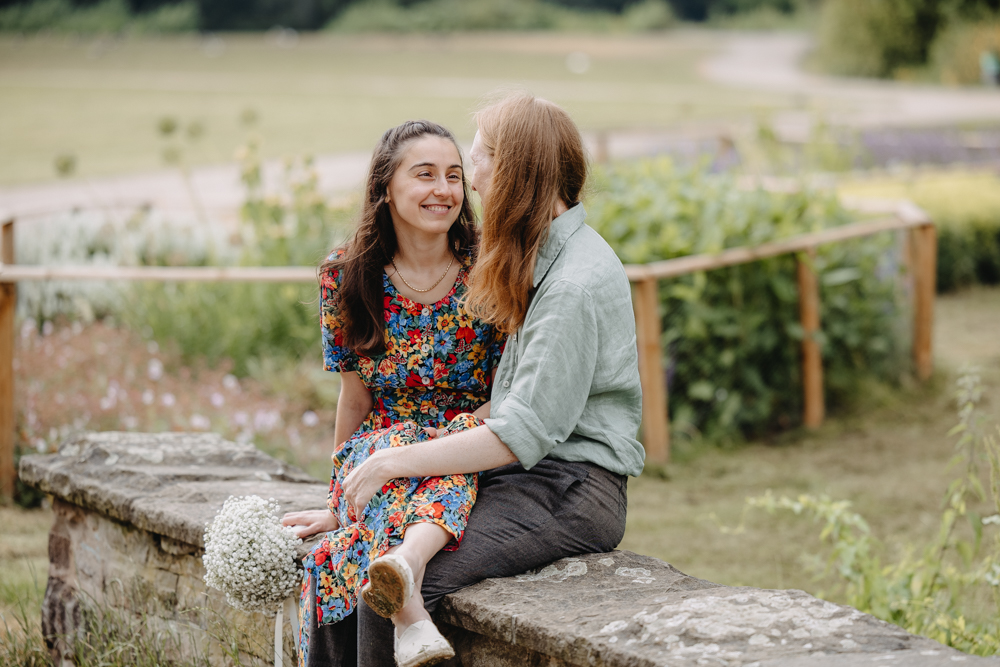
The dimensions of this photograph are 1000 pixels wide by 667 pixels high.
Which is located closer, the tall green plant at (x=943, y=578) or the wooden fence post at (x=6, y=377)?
the tall green plant at (x=943, y=578)

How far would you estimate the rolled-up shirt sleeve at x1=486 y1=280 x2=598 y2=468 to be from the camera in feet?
7.06

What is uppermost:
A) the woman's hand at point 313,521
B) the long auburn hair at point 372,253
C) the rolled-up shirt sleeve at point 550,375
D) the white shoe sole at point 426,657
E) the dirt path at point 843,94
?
the dirt path at point 843,94

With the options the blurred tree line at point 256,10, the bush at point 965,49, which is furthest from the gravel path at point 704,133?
the blurred tree line at point 256,10

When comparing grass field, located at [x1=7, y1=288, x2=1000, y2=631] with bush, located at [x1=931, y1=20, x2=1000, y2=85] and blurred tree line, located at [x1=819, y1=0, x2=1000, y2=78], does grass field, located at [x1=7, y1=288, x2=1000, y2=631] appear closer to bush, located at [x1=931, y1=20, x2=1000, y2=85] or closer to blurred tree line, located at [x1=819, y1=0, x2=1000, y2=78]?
bush, located at [x1=931, y1=20, x2=1000, y2=85]

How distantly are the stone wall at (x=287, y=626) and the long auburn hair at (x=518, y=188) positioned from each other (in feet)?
2.04

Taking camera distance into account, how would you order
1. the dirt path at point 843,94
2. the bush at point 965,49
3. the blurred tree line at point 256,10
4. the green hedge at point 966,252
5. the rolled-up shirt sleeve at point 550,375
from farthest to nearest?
1. the blurred tree line at point 256,10
2. the bush at point 965,49
3. the dirt path at point 843,94
4. the green hedge at point 966,252
5. the rolled-up shirt sleeve at point 550,375

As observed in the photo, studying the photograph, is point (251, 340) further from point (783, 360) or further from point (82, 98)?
point (82, 98)

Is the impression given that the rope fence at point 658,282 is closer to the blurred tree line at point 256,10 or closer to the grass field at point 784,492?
the grass field at point 784,492

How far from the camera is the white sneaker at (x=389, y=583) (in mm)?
1961

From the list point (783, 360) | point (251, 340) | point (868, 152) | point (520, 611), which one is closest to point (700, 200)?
point (783, 360)

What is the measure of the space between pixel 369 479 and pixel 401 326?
0.43 metres

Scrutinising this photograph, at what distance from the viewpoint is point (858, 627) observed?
1926 mm

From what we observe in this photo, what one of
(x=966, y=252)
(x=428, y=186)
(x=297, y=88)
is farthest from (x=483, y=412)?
(x=297, y=88)

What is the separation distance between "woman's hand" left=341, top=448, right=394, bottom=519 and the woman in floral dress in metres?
0.04
